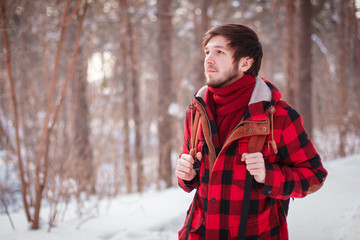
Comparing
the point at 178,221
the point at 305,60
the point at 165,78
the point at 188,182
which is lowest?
the point at 178,221

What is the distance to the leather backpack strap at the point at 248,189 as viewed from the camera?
1175 millimetres

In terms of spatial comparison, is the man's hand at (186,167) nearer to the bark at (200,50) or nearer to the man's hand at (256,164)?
the man's hand at (256,164)

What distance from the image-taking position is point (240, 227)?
118 centimetres

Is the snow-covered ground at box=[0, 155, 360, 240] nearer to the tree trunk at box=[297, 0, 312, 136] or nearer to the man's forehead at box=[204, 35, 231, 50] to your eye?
the man's forehead at box=[204, 35, 231, 50]

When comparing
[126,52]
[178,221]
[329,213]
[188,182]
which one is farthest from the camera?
[126,52]

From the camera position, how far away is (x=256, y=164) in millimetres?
1132

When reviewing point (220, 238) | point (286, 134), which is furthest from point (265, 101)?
point (220, 238)

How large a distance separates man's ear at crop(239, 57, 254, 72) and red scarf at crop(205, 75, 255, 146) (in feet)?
0.15

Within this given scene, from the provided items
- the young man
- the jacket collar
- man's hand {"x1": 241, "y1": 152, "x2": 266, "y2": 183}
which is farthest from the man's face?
man's hand {"x1": 241, "y1": 152, "x2": 266, "y2": 183}

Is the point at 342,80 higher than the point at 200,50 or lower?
lower

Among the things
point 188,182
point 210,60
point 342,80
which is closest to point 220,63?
point 210,60

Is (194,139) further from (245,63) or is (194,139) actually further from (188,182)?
(245,63)

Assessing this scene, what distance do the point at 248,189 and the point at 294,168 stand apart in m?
0.24

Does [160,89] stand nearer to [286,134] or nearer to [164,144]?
[164,144]
